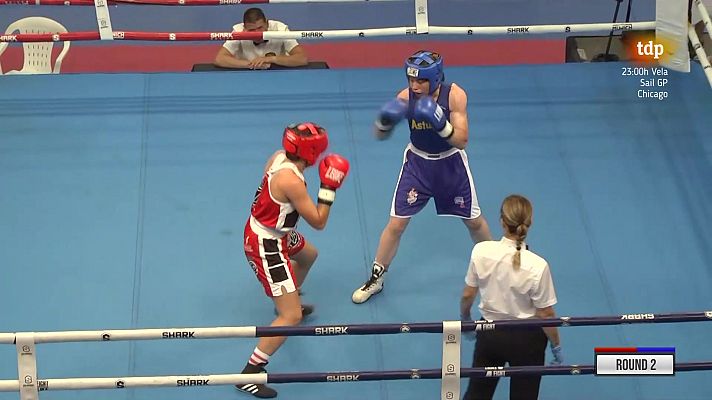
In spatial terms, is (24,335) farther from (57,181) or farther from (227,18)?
(227,18)

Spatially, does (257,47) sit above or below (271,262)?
above

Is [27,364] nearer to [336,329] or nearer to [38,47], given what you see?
[336,329]

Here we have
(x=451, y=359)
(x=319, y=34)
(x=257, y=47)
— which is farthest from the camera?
(x=257, y=47)

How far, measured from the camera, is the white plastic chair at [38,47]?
24.6 feet

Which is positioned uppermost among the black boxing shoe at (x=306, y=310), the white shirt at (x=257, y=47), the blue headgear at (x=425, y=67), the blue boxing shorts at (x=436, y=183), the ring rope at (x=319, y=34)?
the white shirt at (x=257, y=47)

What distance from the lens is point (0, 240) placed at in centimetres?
585

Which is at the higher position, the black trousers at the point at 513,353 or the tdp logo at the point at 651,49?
the tdp logo at the point at 651,49

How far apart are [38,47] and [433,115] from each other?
4.07 m

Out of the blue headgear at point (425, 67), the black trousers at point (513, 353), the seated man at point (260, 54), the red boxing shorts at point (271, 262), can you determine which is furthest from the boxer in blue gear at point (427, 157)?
the seated man at point (260, 54)

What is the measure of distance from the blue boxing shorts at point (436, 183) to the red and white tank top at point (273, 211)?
76 centimetres

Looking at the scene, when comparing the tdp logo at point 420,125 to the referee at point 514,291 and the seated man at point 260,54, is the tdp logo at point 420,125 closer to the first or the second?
the referee at point 514,291

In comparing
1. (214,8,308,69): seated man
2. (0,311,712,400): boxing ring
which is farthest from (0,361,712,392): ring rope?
(214,8,308,69): seated man

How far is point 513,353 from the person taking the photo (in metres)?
4.23

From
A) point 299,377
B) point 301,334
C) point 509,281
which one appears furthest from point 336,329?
point 509,281
